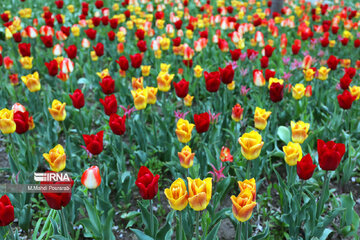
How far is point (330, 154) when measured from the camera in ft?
6.86

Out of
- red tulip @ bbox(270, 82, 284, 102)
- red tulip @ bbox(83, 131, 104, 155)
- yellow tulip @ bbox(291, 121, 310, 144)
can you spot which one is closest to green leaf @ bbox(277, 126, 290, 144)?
red tulip @ bbox(270, 82, 284, 102)

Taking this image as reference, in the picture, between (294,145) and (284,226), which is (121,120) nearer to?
(294,145)

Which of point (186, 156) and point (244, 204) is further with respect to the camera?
point (186, 156)

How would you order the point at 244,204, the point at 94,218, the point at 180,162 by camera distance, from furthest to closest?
the point at 180,162 < the point at 94,218 < the point at 244,204

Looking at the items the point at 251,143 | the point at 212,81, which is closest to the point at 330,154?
the point at 251,143

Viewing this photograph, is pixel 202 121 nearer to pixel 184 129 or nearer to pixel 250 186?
pixel 184 129

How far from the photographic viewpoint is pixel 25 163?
10.2 ft

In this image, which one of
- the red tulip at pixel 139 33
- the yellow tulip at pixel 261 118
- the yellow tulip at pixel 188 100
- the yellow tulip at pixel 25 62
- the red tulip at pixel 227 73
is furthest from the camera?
the red tulip at pixel 139 33

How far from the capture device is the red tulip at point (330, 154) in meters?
2.09

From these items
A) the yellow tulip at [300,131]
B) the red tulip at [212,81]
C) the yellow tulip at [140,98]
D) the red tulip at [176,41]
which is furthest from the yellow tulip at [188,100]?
the red tulip at [176,41]

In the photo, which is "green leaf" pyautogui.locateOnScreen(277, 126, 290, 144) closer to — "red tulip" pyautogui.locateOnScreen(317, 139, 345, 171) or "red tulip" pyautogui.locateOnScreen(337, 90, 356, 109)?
"red tulip" pyautogui.locateOnScreen(337, 90, 356, 109)

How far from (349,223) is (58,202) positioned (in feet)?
6.76

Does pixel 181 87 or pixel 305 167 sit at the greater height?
pixel 181 87

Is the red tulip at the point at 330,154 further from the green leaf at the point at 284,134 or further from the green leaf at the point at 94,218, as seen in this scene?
the green leaf at the point at 94,218
